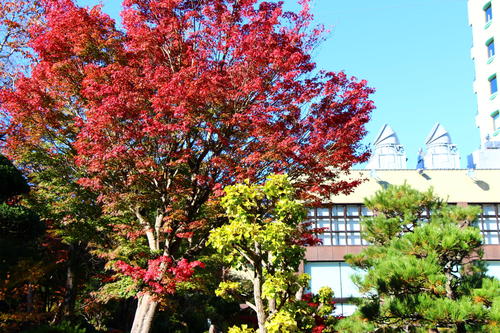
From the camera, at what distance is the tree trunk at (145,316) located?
10.1 m

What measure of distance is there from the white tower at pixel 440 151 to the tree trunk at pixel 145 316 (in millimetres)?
22976

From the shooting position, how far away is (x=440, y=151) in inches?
1146

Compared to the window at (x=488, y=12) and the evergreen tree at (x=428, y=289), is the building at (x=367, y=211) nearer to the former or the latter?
the evergreen tree at (x=428, y=289)

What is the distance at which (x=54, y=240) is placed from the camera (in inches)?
588

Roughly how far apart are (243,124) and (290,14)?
3.40m

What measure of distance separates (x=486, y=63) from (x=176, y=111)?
29.8m

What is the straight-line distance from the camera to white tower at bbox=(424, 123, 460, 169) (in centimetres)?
2875

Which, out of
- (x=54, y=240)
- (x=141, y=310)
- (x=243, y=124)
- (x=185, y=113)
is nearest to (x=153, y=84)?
(x=185, y=113)

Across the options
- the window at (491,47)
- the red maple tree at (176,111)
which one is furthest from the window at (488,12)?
the red maple tree at (176,111)

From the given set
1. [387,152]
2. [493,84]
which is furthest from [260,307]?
[493,84]

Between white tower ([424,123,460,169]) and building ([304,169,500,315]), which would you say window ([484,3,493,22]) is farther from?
→ building ([304,169,500,315])

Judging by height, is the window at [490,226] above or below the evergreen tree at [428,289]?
above

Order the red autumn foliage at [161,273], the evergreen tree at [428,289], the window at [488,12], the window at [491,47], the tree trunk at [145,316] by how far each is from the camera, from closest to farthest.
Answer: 1. the evergreen tree at [428,289]
2. the red autumn foliage at [161,273]
3. the tree trunk at [145,316]
4. the window at [491,47]
5. the window at [488,12]

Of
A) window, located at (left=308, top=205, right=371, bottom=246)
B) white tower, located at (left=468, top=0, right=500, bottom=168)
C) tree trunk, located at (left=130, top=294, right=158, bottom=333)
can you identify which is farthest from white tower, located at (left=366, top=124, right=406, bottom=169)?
tree trunk, located at (left=130, top=294, right=158, bottom=333)
